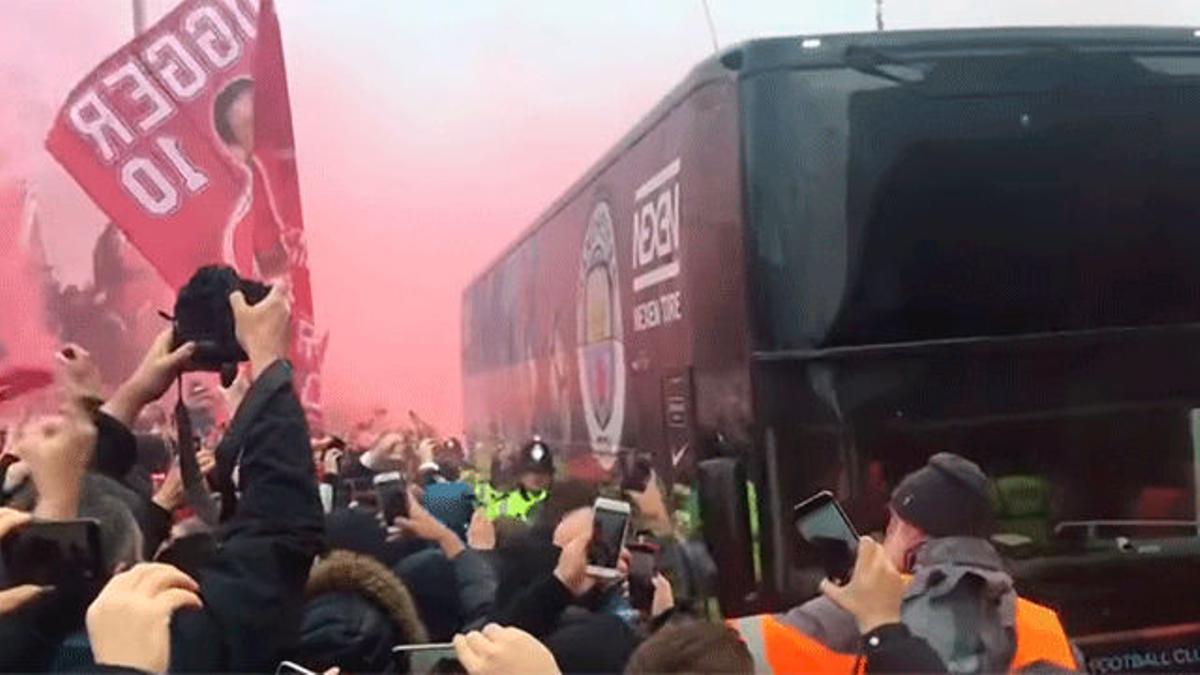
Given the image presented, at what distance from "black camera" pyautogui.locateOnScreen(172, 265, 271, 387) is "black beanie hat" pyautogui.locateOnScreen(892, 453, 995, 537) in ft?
3.75

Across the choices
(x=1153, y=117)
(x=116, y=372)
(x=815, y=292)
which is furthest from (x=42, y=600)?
(x=1153, y=117)

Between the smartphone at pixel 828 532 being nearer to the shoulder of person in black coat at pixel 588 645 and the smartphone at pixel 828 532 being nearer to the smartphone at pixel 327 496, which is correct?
the shoulder of person in black coat at pixel 588 645

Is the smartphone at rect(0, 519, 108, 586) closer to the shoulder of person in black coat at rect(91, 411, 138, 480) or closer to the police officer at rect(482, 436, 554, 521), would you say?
the shoulder of person in black coat at rect(91, 411, 138, 480)

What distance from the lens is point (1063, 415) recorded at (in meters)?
A: 3.20

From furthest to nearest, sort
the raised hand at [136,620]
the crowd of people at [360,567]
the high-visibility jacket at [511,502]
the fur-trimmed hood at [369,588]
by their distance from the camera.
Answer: the high-visibility jacket at [511,502]
the fur-trimmed hood at [369,588]
the crowd of people at [360,567]
the raised hand at [136,620]

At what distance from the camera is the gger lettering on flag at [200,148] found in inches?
124

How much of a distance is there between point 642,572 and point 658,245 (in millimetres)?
569

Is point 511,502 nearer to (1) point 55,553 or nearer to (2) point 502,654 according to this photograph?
(2) point 502,654

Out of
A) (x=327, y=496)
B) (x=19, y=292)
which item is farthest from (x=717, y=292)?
(x=19, y=292)

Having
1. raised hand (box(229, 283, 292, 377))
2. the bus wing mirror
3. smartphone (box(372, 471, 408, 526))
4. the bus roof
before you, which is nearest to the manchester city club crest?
the bus roof

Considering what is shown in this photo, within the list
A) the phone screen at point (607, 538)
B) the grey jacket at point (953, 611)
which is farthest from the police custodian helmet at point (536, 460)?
the grey jacket at point (953, 611)

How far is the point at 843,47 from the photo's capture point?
323 centimetres

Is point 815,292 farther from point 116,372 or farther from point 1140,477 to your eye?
point 116,372

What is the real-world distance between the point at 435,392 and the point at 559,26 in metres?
0.66
